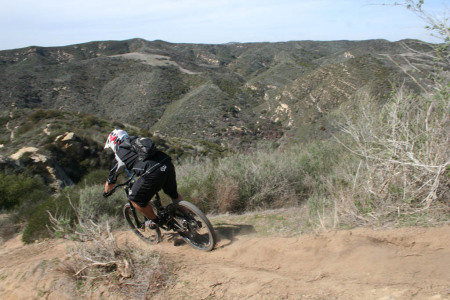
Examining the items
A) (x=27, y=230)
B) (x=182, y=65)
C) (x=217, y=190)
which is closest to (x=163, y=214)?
(x=217, y=190)

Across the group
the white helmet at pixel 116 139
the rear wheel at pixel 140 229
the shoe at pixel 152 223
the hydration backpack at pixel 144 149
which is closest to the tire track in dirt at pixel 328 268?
the shoe at pixel 152 223

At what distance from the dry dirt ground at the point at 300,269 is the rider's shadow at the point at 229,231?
0.09 ft

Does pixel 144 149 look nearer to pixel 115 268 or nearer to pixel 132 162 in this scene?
pixel 132 162

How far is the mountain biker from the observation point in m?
4.07

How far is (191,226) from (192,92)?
170 ft

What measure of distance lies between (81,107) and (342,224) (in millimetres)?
55798

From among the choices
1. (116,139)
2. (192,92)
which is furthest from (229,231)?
(192,92)

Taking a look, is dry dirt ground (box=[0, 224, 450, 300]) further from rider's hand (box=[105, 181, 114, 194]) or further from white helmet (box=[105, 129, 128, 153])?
white helmet (box=[105, 129, 128, 153])

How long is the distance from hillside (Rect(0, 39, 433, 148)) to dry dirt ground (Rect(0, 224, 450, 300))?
17581 millimetres

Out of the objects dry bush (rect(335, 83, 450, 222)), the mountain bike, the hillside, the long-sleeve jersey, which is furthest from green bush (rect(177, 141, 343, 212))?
the hillside

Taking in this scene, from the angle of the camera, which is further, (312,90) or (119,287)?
(312,90)

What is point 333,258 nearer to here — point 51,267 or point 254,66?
point 51,267

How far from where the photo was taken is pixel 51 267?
14.1ft

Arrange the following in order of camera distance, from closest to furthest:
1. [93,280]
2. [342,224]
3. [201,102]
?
[93,280]
[342,224]
[201,102]
